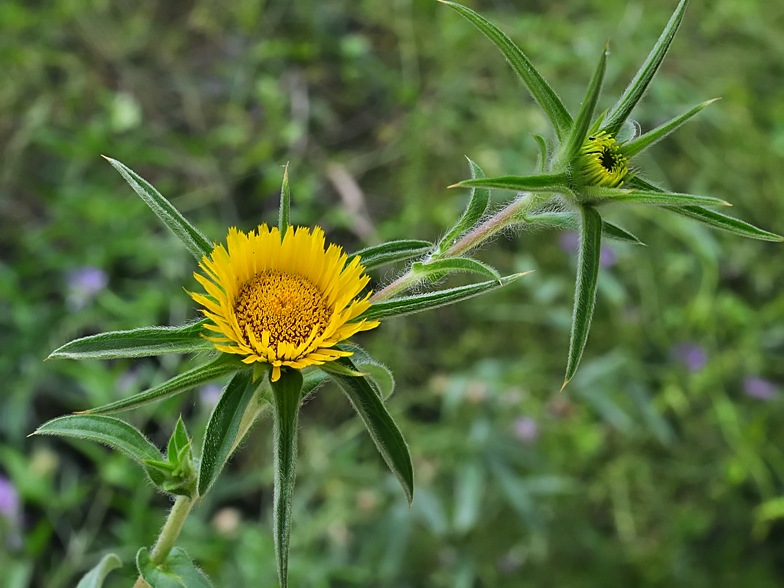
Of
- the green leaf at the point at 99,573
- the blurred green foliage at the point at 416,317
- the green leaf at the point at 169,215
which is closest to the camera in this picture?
the green leaf at the point at 169,215

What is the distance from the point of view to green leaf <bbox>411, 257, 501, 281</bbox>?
0.72 meters

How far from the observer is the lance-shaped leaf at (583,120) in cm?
67

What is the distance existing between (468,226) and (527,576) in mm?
1674

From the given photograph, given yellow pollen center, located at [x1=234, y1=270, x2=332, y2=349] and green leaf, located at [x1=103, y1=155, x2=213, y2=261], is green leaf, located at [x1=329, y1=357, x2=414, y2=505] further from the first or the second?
green leaf, located at [x1=103, y1=155, x2=213, y2=261]

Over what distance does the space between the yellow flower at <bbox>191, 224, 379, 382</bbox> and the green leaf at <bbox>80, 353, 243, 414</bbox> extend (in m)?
0.02

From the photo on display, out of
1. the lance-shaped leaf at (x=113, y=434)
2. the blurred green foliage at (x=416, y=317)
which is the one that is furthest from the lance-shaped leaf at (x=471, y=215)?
the blurred green foliage at (x=416, y=317)

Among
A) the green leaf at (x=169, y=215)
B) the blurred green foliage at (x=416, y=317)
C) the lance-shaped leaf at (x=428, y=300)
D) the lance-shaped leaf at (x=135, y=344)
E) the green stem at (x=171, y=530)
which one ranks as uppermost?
the blurred green foliage at (x=416, y=317)

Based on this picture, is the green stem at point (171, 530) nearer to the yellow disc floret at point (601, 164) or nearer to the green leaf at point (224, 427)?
the green leaf at point (224, 427)

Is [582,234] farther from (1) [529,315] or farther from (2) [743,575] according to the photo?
(2) [743,575]

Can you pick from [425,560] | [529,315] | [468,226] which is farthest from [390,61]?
[468,226]

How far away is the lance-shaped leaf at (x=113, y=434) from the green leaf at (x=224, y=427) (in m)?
0.13

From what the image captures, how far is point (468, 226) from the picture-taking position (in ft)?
2.76

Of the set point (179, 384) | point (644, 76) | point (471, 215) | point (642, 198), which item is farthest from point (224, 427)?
point (644, 76)

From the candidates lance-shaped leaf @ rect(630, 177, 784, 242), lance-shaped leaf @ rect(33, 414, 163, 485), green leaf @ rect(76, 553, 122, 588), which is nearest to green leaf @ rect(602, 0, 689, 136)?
lance-shaped leaf @ rect(630, 177, 784, 242)
